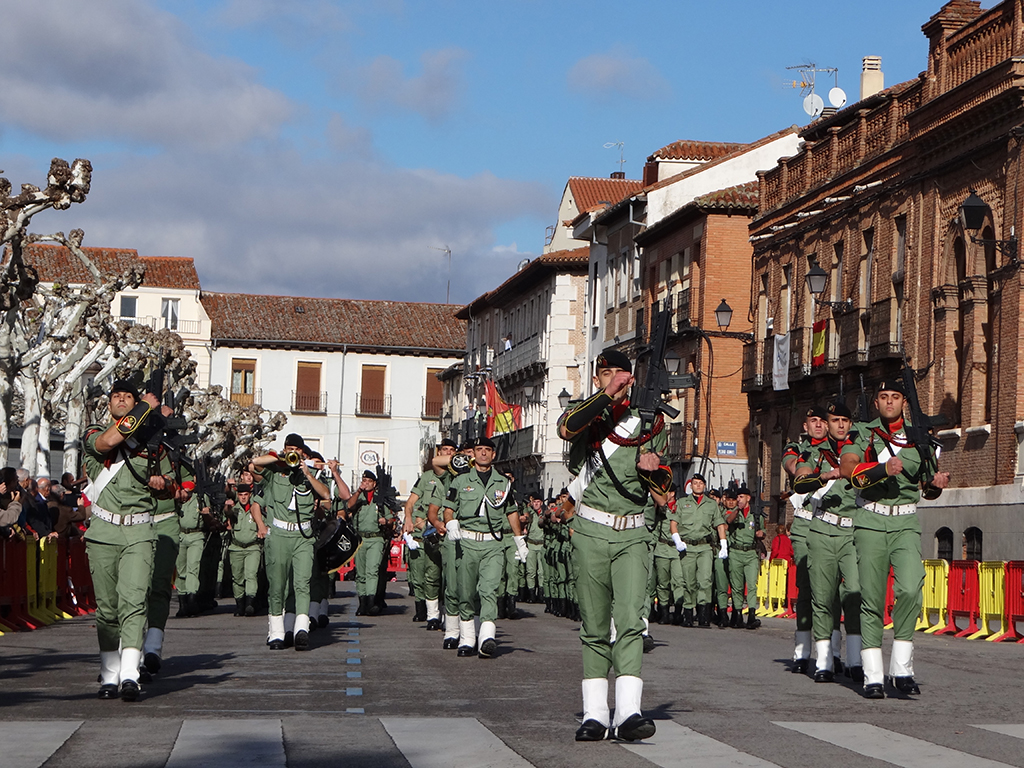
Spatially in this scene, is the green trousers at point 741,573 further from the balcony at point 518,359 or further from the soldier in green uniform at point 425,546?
the balcony at point 518,359

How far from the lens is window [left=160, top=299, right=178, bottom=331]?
9862 centimetres

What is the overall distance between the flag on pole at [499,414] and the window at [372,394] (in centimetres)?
3000

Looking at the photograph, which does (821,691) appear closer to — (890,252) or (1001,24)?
(1001,24)

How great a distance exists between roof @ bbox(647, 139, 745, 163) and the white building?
124 ft

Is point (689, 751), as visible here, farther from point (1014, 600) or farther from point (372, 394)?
point (372, 394)

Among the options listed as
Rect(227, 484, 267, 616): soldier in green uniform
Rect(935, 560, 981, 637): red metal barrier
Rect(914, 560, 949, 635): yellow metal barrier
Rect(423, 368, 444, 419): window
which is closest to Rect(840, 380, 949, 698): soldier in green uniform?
Rect(935, 560, 981, 637): red metal barrier

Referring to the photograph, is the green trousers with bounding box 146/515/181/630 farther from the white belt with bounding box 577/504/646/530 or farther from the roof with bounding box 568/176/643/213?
the roof with bounding box 568/176/643/213

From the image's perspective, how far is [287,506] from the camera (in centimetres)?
1742

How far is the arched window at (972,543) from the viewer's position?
33688 mm

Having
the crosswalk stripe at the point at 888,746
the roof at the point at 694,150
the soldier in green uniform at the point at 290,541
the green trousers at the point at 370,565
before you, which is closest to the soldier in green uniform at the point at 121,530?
the crosswalk stripe at the point at 888,746

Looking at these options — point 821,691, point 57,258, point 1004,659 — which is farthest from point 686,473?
point 57,258

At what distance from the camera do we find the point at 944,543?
1394 inches

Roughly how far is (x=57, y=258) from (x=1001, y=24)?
7500cm

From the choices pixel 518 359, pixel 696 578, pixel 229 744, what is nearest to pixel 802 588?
pixel 229 744
